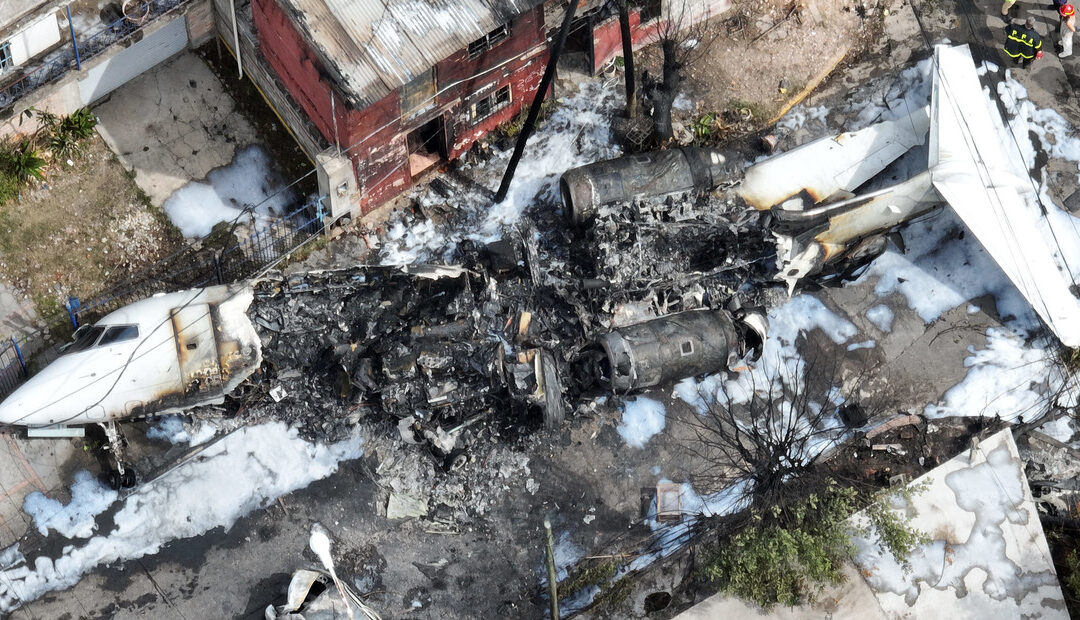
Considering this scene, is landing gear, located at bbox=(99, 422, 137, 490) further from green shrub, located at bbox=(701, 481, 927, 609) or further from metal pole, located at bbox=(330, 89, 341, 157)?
green shrub, located at bbox=(701, 481, 927, 609)

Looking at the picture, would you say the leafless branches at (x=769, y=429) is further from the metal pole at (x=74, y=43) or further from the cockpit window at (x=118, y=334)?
the metal pole at (x=74, y=43)

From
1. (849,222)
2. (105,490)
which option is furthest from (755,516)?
(105,490)

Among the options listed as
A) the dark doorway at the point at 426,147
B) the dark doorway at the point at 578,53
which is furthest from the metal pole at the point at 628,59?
the dark doorway at the point at 426,147

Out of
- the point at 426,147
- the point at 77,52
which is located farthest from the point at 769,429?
the point at 77,52

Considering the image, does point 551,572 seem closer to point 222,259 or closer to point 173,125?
point 222,259

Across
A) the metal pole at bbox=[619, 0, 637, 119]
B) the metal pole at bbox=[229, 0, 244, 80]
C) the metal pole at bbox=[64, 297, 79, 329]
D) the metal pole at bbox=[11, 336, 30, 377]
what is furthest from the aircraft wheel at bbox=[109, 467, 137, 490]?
the metal pole at bbox=[619, 0, 637, 119]
